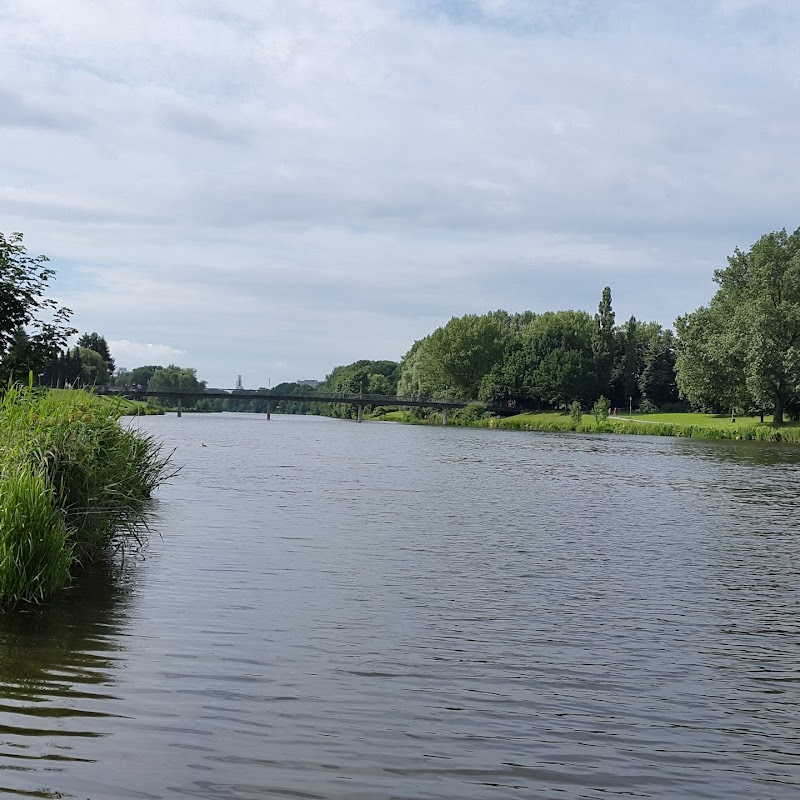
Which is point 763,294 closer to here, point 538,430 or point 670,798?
point 538,430

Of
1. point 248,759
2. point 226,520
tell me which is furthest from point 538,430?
point 248,759

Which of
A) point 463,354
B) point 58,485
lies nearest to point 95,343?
point 463,354

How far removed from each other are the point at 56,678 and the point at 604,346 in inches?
5834

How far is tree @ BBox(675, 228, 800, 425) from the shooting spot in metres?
86.6

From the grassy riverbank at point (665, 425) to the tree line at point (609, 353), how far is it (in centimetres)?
267

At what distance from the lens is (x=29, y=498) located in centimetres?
1245

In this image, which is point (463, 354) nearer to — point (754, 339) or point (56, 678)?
point (754, 339)

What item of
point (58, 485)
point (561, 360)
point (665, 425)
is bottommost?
point (58, 485)

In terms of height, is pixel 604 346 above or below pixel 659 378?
above

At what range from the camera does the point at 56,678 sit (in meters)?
9.92

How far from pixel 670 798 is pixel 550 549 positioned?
14.0 metres

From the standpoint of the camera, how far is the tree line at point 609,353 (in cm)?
2005

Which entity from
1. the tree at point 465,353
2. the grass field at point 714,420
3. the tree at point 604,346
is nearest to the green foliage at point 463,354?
the tree at point 465,353

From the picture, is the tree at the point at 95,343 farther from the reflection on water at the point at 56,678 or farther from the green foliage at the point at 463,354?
the reflection on water at the point at 56,678
